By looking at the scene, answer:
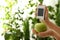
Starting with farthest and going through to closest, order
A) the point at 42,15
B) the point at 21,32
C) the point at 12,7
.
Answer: the point at 12,7 < the point at 21,32 < the point at 42,15

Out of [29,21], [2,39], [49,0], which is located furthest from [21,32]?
[49,0]

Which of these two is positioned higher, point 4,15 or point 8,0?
A: point 8,0

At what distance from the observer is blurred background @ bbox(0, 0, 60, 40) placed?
126 centimetres

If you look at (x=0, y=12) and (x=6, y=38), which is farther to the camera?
(x=0, y=12)

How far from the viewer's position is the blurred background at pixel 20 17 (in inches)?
49.5

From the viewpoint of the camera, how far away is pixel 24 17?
134cm

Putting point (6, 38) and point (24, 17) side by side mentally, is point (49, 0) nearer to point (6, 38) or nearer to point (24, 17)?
point (24, 17)

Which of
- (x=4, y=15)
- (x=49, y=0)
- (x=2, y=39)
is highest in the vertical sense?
(x=49, y=0)

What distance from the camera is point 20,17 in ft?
4.36

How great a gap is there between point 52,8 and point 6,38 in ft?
1.45

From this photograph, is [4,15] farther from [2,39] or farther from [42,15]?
[42,15]

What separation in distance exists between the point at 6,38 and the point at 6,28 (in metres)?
0.09

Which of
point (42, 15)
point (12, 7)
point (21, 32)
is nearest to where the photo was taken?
point (42, 15)

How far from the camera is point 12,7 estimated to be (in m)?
1.36
